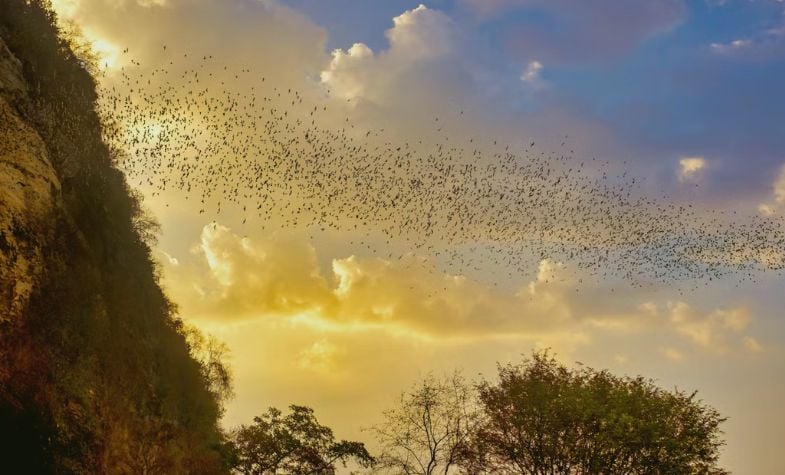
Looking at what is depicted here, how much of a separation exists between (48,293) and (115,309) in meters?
12.7

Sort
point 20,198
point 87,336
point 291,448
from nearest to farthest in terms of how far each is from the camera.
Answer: point 20,198, point 87,336, point 291,448

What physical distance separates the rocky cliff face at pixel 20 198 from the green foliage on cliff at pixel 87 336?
0.71 metres

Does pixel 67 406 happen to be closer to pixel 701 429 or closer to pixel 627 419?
pixel 627 419

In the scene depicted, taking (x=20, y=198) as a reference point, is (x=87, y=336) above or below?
below

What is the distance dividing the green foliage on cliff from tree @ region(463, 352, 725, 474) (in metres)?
22.9

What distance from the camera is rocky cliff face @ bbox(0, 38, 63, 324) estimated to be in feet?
108

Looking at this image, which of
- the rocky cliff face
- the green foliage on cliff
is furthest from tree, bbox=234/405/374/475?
the rocky cliff face

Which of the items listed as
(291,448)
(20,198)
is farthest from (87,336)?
(291,448)

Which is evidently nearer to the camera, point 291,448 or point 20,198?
point 20,198

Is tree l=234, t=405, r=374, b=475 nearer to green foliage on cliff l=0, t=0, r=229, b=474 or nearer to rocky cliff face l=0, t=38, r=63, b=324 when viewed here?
green foliage on cliff l=0, t=0, r=229, b=474

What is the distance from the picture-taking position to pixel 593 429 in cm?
4481

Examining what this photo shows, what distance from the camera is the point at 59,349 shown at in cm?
3553

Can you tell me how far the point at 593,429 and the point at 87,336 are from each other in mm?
32729

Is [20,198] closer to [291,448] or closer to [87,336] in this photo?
[87,336]
